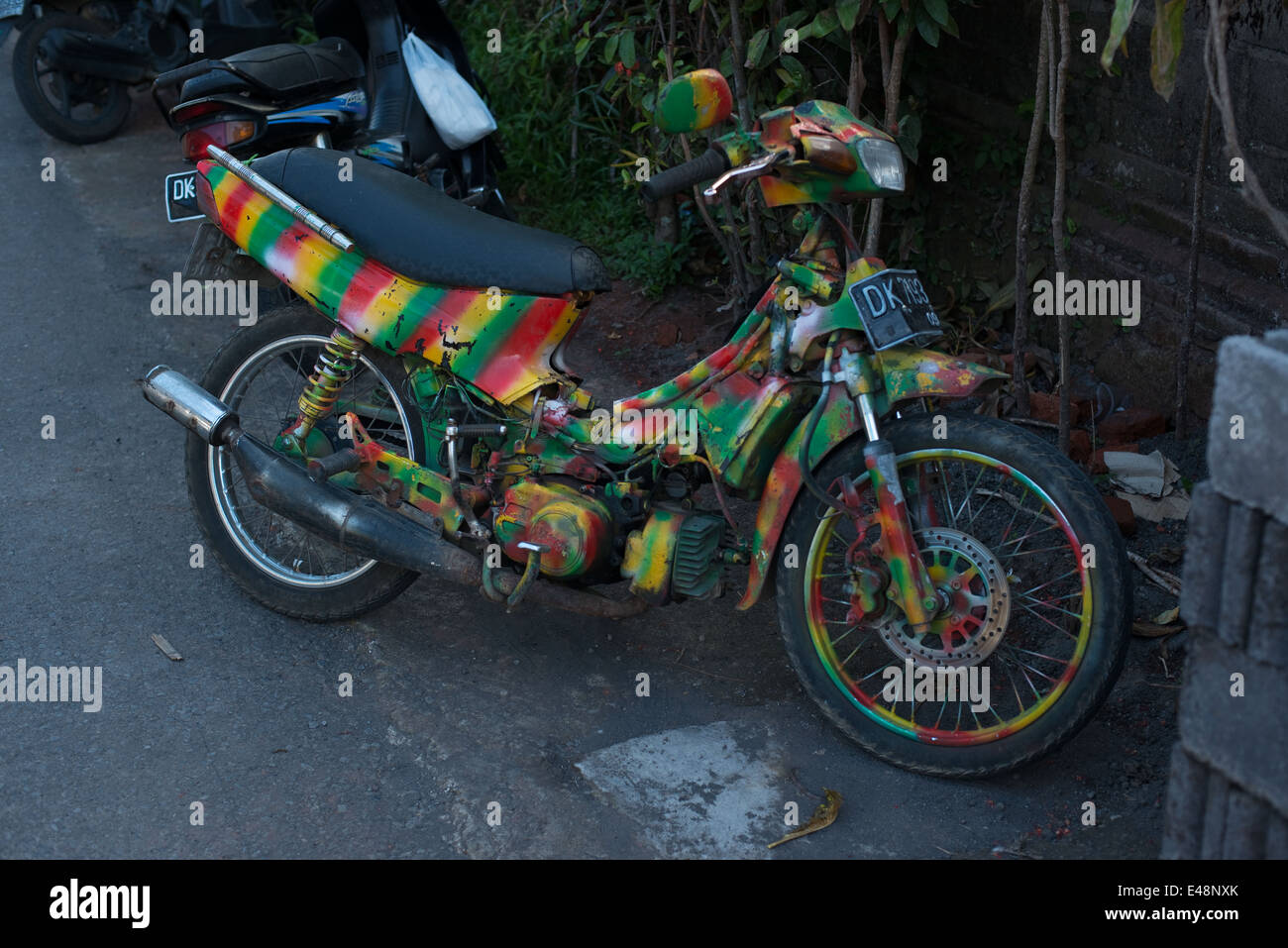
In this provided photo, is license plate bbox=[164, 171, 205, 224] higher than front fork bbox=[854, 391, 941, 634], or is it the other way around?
license plate bbox=[164, 171, 205, 224]

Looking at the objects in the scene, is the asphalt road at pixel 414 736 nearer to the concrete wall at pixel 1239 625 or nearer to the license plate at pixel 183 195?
the concrete wall at pixel 1239 625

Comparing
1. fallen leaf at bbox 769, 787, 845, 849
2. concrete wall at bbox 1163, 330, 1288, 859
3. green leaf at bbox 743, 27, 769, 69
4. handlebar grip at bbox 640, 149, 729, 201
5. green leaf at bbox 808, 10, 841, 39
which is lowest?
fallen leaf at bbox 769, 787, 845, 849

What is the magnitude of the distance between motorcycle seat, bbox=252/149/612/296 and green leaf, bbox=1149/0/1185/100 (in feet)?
4.56

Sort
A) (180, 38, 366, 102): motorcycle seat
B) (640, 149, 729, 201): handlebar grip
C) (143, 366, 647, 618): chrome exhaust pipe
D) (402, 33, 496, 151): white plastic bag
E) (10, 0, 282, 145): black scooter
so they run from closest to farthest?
(640, 149, 729, 201): handlebar grip, (143, 366, 647, 618): chrome exhaust pipe, (180, 38, 366, 102): motorcycle seat, (402, 33, 496, 151): white plastic bag, (10, 0, 282, 145): black scooter

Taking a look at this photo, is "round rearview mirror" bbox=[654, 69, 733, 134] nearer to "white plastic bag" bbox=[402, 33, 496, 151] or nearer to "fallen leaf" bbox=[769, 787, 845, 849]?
"fallen leaf" bbox=[769, 787, 845, 849]

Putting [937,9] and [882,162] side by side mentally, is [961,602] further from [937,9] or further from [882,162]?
[937,9]

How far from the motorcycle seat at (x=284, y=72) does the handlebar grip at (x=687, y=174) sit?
2005mm

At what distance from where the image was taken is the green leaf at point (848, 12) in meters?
4.16

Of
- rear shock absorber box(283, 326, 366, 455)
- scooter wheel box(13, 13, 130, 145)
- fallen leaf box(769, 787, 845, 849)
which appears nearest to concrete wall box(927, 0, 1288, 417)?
fallen leaf box(769, 787, 845, 849)

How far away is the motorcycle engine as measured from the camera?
342 centimetres

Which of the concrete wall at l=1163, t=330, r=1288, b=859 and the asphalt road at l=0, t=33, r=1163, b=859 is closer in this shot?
the concrete wall at l=1163, t=330, r=1288, b=859

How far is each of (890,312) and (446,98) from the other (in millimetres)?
2557

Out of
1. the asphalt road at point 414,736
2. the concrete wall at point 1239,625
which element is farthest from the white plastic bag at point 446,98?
the concrete wall at point 1239,625

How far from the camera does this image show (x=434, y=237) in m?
3.53
